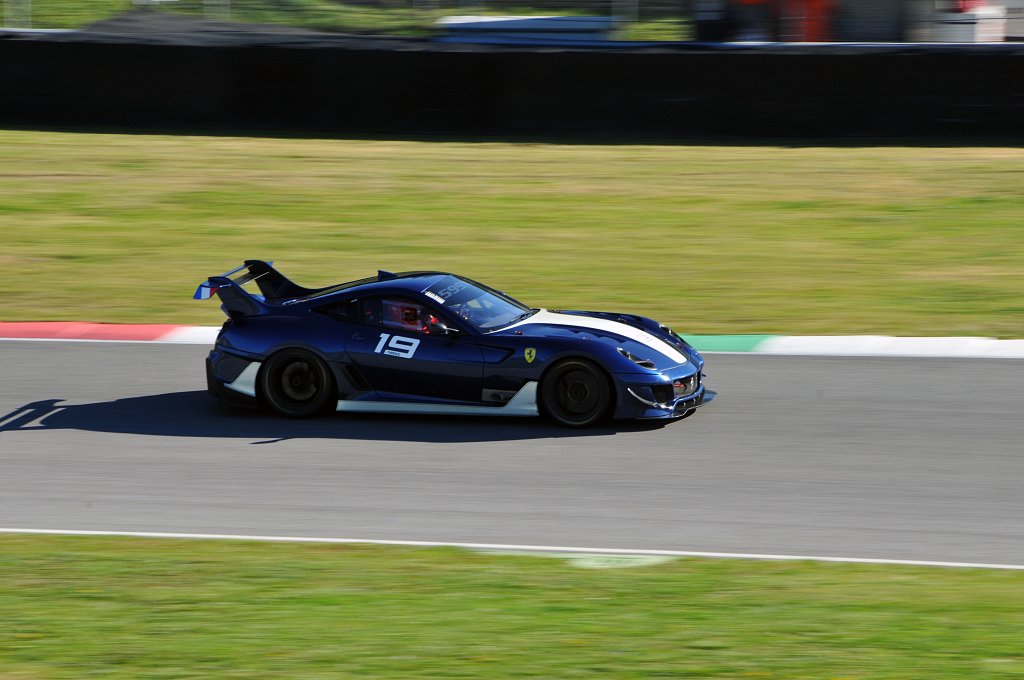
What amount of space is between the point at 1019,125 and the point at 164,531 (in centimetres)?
1710

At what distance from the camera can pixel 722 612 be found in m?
5.95

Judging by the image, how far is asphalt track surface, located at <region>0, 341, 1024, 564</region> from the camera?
24.7 ft

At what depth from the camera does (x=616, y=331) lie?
32.2ft

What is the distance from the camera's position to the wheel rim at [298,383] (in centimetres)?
1002

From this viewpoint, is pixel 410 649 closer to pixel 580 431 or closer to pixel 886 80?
pixel 580 431

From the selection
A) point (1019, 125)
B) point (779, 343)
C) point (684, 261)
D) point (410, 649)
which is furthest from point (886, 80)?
point (410, 649)

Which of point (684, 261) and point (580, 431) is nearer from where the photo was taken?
point (580, 431)

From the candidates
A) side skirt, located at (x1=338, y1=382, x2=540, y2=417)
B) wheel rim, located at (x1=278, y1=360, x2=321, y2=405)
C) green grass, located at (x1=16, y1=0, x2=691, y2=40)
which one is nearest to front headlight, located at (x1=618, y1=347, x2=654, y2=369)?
side skirt, located at (x1=338, y1=382, x2=540, y2=417)

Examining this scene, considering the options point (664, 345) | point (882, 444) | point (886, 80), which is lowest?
point (882, 444)

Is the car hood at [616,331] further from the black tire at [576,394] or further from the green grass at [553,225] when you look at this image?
the green grass at [553,225]

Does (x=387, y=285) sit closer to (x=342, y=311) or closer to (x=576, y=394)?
(x=342, y=311)

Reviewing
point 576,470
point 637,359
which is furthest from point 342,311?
point 576,470

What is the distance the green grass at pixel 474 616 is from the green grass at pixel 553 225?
22.8 feet

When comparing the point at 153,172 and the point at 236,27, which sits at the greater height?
the point at 236,27
